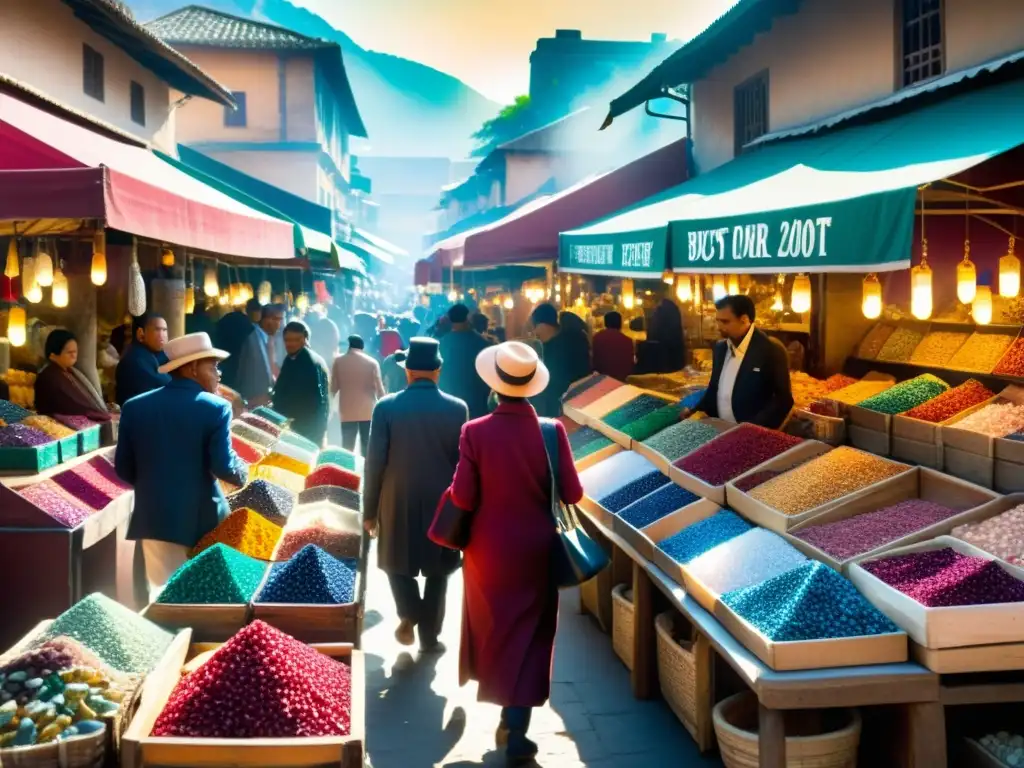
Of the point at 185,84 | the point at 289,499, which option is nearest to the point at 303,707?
the point at 289,499

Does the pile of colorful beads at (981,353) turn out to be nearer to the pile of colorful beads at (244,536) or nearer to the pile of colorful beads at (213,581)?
the pile of colorful beads at (244,536)

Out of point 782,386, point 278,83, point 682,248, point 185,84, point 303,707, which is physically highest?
point 278,83

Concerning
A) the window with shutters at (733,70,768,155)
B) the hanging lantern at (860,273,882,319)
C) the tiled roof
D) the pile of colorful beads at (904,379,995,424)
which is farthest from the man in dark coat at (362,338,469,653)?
the tiled roof

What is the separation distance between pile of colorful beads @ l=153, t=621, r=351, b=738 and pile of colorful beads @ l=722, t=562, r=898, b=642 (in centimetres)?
165

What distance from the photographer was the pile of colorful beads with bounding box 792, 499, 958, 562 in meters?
4.59

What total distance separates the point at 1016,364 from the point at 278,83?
2383 centimetres

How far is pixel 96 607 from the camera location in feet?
13.0

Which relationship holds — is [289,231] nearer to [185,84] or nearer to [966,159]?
[966,159]

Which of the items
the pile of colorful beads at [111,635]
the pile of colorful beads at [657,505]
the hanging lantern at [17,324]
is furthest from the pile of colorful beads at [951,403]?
the hanging lantern at [17,324]

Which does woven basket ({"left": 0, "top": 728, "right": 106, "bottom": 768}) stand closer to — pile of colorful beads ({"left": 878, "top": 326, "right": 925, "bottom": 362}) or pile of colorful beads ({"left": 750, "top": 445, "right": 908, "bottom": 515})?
pile of colorful beads ({"left": 750, "top": 445, "right": 908, "bottom": 515})

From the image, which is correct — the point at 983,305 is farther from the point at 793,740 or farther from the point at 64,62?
the point at 64,62

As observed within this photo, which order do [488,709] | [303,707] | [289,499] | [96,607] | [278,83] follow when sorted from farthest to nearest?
[278,83] → [289,499] → [488,709] → [96,607] → [303,707]

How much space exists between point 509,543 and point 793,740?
4.83 ft

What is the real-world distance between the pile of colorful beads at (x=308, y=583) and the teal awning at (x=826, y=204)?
8.51 feet
